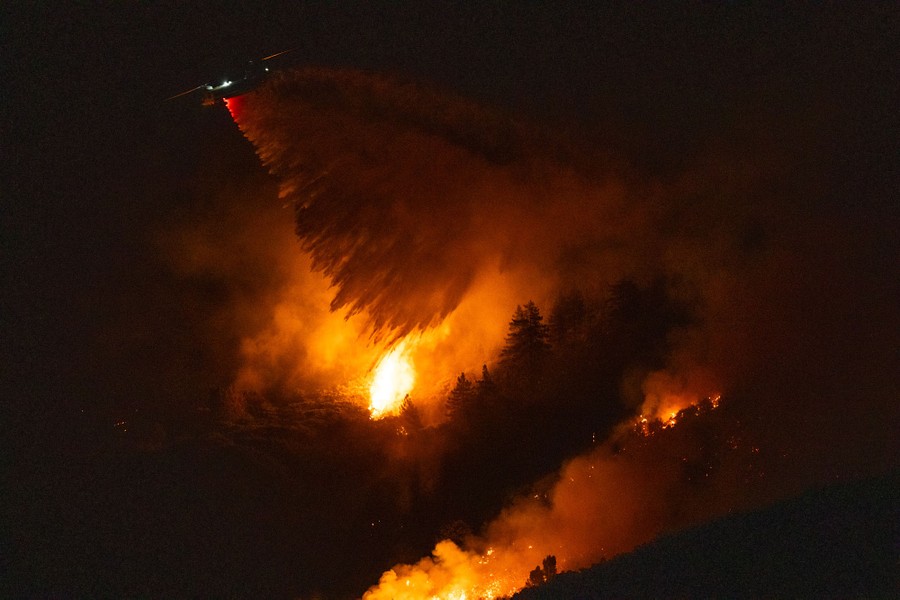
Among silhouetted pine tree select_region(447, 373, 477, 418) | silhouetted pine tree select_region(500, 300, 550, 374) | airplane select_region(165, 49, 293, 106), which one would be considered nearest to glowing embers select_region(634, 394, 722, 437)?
silhouetted pine tree select_region(500, 300, 550, 374)

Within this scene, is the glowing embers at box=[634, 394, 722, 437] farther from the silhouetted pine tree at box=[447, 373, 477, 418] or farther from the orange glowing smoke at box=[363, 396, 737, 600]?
the silhouetted pine tree at box=[447, 373, 477, 418]

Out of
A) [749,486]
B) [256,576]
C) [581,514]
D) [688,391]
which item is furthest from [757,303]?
[256,576]

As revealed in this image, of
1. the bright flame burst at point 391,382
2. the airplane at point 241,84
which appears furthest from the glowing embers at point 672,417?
the airplane at point 241,84

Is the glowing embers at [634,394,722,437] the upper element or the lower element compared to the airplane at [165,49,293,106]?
lower

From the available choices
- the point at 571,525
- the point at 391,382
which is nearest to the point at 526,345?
the point at 391,382

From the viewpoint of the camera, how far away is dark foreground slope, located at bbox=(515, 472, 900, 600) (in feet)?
20.3

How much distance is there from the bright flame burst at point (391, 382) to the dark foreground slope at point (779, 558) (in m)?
8.93

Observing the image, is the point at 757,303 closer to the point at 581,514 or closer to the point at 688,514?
the point at 688,514

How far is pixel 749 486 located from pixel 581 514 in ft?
11.0

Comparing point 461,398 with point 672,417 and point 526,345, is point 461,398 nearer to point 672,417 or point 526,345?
point 526,345

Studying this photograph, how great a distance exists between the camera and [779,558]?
21.2ft

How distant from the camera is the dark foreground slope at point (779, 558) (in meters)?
6.19

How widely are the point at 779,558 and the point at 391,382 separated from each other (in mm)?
11110

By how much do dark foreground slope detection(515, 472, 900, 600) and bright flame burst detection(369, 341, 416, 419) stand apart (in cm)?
893
